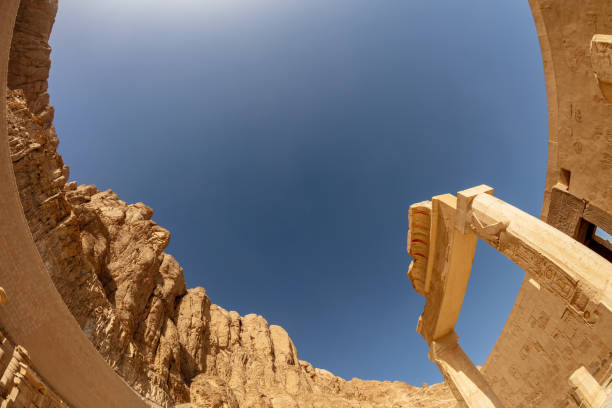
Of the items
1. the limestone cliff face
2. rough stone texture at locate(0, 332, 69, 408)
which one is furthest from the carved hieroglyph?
the limestone cliff face

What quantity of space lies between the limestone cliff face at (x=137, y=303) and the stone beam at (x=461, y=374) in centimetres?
1245

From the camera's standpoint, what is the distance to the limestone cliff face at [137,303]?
1033 centimetres

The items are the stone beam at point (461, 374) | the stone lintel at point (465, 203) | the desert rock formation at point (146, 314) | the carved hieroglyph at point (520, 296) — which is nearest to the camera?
the carved hieroglyph at point (520, 296)

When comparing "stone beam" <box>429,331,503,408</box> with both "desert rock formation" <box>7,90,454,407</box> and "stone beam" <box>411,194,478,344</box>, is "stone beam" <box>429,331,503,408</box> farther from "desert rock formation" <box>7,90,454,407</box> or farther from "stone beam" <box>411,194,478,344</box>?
"desert rock formation" <box>7,90,454,407</box>

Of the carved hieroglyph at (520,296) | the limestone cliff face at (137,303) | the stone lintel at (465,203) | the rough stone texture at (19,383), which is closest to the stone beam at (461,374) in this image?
the carved hieroglyph at (520,296)

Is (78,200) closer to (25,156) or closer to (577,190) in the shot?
(25,156)

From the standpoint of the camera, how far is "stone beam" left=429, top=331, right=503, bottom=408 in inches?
231

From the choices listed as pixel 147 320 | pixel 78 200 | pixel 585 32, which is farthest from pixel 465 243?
pixel 78 200

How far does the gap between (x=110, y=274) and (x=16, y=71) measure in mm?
16401

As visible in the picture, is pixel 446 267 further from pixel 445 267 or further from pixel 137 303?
pixel 137 303

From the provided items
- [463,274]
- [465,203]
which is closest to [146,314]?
[463,274]

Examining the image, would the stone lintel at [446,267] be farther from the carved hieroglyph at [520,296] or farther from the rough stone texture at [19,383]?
the rough stone texture at [19,383]

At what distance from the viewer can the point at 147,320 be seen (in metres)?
15.8

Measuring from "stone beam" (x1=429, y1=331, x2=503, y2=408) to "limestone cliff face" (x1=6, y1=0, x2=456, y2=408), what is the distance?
40.8ft
